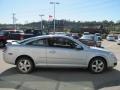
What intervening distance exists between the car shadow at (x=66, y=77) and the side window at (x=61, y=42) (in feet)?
3.50

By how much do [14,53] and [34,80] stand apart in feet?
6.04

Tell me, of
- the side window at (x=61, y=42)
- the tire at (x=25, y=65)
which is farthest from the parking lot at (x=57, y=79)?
the side window at (x=61, y=42)

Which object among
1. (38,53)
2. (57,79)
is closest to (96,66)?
(57,79)

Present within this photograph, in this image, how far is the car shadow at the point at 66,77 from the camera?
8281 millimetres

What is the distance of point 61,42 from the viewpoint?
33.3ft

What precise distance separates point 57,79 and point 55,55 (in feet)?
4.33

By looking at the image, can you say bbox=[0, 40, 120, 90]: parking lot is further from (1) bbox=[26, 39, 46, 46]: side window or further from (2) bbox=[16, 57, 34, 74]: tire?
(1) bbox=[26, 39, 46, 46]: side window

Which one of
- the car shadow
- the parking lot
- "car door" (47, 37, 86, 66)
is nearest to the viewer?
the parking lot

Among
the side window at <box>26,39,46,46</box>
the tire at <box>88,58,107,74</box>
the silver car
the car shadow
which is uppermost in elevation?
the side window at <box>26,39,46,46</box>

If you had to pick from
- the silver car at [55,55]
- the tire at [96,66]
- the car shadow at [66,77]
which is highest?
the silver car at [55,55]

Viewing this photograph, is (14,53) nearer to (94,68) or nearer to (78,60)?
(78,60)

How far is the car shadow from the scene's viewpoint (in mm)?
8281

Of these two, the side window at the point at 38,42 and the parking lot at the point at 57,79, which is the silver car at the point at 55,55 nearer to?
the side window at the point at 38,42

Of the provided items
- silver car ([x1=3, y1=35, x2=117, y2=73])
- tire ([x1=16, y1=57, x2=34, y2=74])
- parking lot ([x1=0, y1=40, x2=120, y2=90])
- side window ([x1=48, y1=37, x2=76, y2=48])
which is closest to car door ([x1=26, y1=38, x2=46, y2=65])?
silver car ([x1=3, y1=35, x2=117, y2=73])
